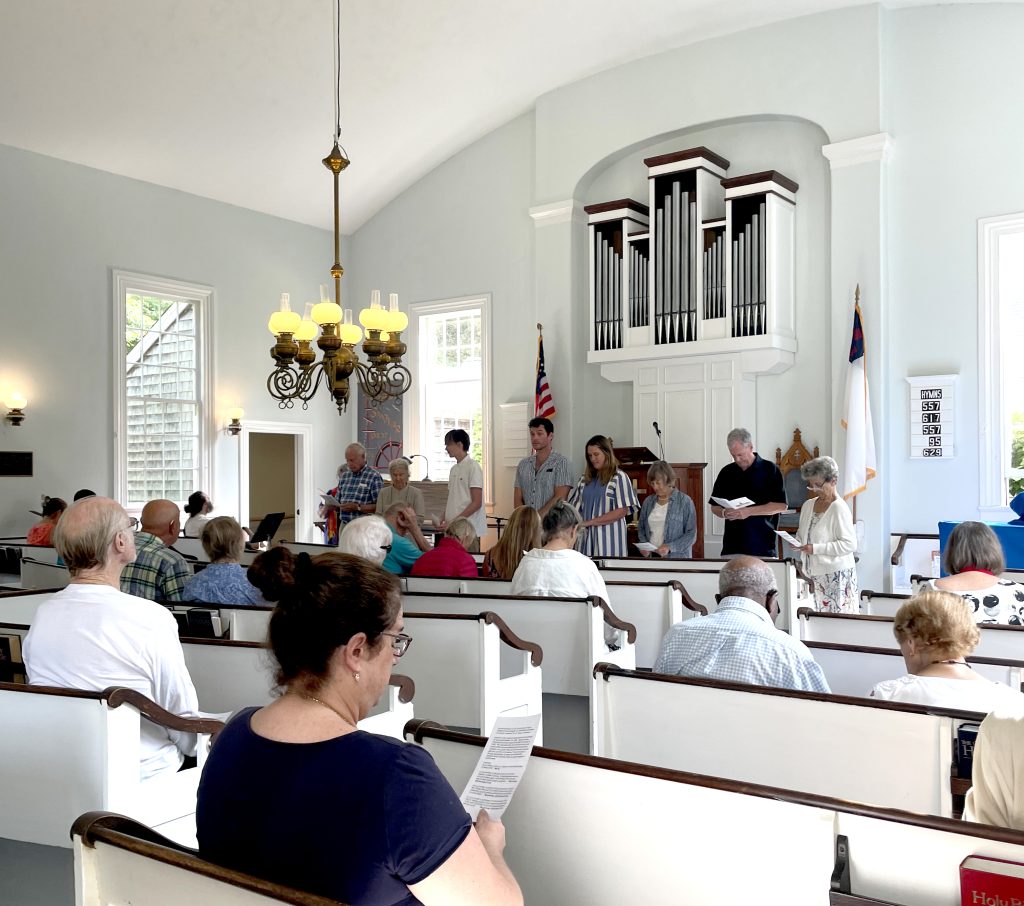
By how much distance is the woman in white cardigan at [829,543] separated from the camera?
537 centimetres

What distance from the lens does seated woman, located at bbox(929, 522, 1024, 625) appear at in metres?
3.97

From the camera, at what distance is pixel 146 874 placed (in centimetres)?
155

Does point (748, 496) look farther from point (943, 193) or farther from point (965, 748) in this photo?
point (965, 748)

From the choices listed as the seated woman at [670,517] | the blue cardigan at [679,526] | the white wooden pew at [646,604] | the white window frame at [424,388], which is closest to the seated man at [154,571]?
the white wooden pew at [646,604]

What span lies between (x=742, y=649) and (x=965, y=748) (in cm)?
75

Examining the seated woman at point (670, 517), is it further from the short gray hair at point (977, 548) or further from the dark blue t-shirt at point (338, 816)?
the dark blue t-shirt at point (338, 816)

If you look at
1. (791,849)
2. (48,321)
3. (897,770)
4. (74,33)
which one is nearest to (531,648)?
(897,770)

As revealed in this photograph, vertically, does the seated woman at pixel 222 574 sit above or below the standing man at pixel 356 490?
below

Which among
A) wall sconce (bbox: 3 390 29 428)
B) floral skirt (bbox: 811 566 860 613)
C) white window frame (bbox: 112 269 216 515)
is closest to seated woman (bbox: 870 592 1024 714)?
floral skirt (bbox: 811 566 860 613)

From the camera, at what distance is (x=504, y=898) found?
1.46m

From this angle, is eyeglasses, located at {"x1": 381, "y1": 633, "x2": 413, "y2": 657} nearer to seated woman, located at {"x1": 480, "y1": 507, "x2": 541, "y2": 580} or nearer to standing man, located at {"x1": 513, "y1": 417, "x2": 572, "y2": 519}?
seated woman, located at {"x1": 480, "y1": 507, "x2": 541, "y2": 580}

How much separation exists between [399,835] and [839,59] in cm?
891

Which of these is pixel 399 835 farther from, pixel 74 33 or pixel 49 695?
pixel 74 33

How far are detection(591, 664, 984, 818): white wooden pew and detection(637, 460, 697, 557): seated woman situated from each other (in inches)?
141
